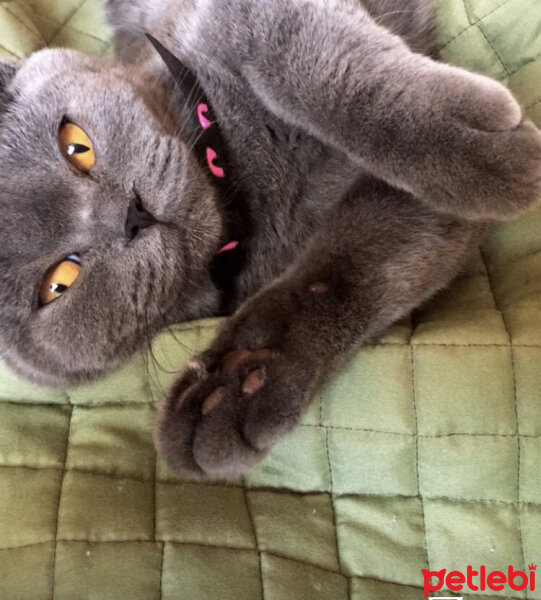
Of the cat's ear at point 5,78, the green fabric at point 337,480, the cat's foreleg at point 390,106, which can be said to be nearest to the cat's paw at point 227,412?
the green fabric at point 337,480

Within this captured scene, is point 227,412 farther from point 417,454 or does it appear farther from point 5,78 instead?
point 5,78

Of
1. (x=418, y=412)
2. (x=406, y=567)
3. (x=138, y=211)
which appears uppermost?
(x=138, y=211)

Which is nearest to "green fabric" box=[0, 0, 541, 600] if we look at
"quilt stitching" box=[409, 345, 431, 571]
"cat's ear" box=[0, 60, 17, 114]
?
"quilt stitching" box=[409, 345, 431, 571]

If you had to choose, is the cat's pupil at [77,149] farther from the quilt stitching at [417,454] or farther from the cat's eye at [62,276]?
the quilt stitching at [417,454]

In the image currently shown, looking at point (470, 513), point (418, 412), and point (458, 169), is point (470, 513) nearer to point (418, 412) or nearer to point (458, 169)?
point (418, 412)

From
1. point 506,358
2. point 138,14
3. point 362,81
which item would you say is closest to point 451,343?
point 506,358

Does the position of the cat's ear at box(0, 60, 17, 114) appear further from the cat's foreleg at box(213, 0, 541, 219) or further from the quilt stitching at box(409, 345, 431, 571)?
the quilt stitching at box(409, 345, 431, 571)
